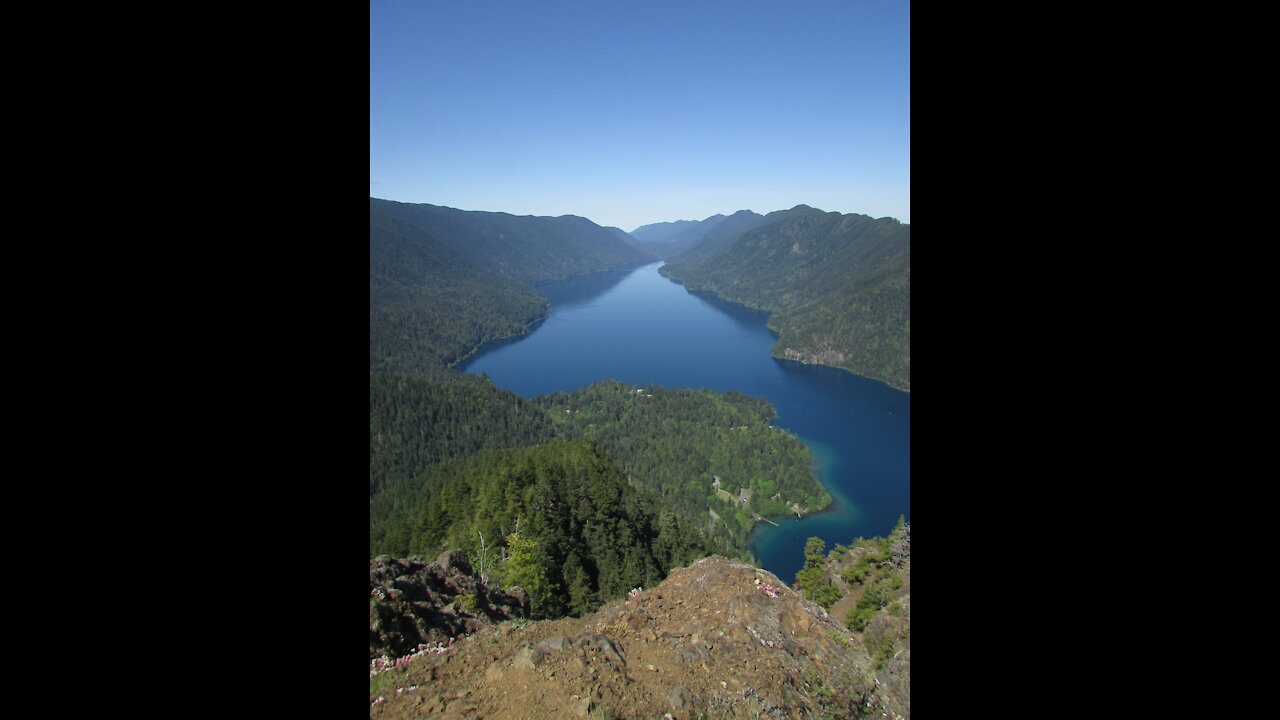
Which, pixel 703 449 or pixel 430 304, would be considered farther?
pixel 430 304

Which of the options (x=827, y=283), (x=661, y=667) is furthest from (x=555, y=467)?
(x=827, y=283)

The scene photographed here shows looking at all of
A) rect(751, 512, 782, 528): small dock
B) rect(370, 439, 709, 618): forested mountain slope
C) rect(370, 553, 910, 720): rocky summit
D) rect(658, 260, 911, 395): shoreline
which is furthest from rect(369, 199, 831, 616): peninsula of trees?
rect(658, 260, 911, 395): shoreline

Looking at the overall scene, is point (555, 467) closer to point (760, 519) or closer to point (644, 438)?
point (760, 519)

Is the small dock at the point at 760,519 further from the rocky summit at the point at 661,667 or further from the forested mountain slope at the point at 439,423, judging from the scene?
the rocky summit at the point at 661,667

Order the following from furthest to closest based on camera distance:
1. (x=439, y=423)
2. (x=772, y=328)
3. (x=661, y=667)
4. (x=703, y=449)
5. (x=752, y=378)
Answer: (x=772, y=328) < (x=752, y=378) < (x=439, y=423) < (x=703, y=449) < (x=661, y=667)
